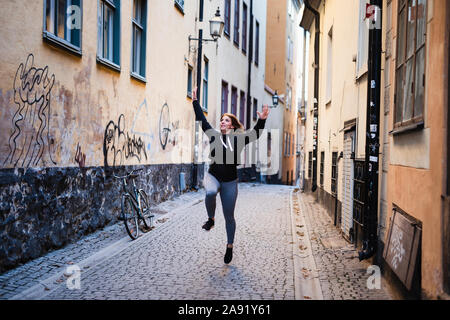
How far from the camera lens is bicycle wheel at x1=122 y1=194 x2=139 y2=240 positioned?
7.73 meters

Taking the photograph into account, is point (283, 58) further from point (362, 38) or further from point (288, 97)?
point (362, 38)

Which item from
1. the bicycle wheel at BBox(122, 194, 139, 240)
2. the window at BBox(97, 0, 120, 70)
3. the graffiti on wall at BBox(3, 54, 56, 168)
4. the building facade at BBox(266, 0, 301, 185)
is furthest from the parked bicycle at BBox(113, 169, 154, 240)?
the building facade at BBox(266, 0, 301, 185)

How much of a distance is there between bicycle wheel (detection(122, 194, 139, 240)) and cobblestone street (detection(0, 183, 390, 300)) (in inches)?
6.2

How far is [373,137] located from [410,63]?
4.27 feet

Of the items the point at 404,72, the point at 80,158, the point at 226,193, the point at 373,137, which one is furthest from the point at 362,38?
the point at 80,158

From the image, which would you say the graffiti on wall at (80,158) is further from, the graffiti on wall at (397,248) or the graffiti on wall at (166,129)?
the graffiti on wall at (397,248)

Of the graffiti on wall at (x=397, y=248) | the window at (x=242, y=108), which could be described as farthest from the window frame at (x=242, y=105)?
the graffiti on wall at (x=397, y=248)

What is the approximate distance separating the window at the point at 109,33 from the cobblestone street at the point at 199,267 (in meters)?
3.06

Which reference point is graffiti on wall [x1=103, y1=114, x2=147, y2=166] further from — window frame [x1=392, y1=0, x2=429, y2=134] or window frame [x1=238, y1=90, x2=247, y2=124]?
window frame [x1=238, y1=90, x2=247, y2=124]

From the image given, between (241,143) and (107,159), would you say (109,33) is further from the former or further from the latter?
(241,143)

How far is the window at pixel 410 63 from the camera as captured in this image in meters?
4.59

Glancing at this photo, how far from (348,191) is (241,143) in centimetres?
297

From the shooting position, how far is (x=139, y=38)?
435 inches

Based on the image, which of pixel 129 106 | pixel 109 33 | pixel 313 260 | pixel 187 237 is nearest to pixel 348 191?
pixel 313 260
